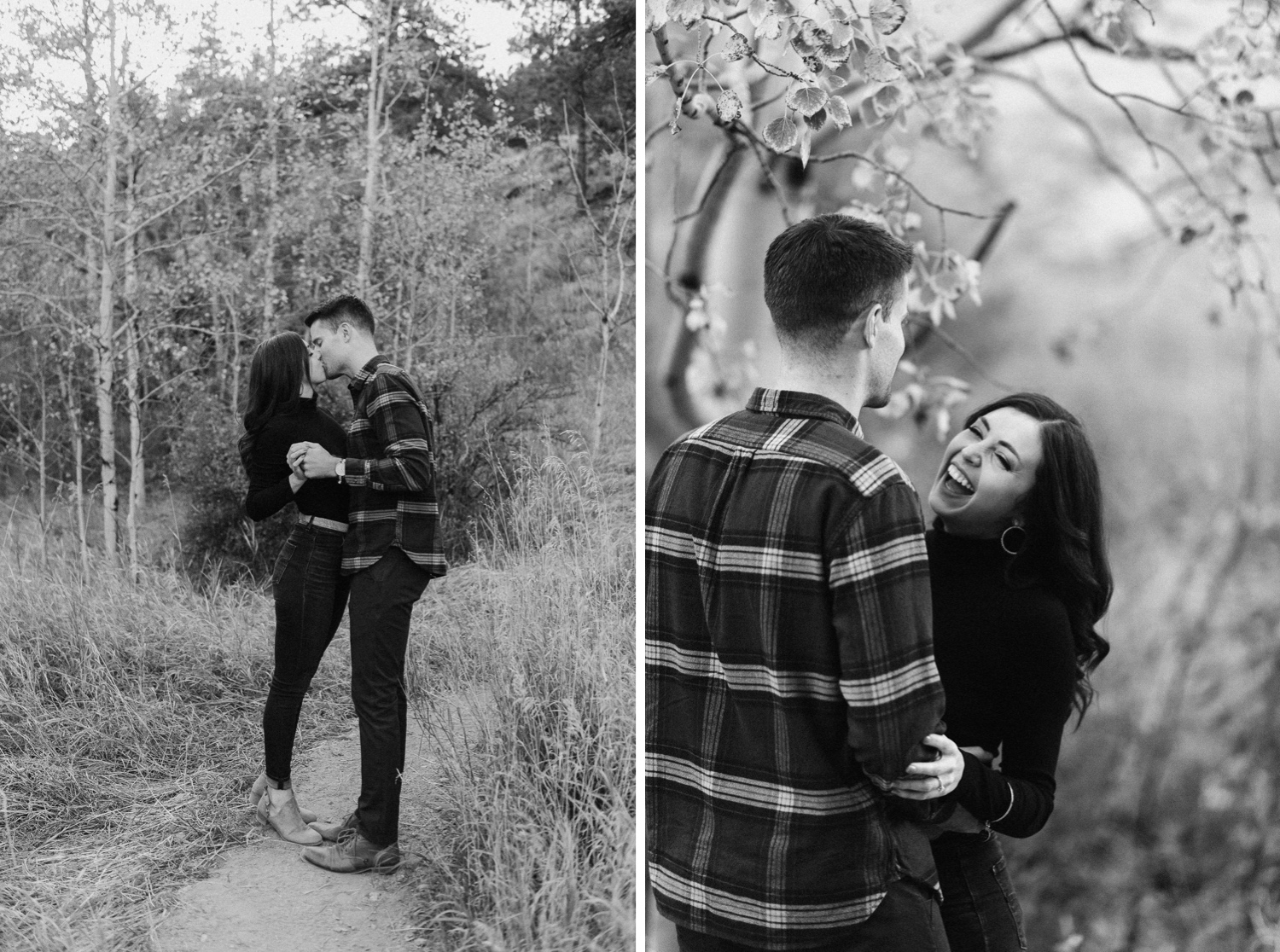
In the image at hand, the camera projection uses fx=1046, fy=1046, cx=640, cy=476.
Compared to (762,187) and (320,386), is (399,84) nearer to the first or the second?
(320,386)

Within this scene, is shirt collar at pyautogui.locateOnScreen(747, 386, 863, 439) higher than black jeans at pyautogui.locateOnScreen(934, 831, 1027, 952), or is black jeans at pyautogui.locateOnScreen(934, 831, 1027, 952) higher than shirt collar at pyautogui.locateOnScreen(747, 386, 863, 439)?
shirt collar at pyautogui.locateOnScreen(747, 386, 863, 439)

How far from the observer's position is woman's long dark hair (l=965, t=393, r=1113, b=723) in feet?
5.57

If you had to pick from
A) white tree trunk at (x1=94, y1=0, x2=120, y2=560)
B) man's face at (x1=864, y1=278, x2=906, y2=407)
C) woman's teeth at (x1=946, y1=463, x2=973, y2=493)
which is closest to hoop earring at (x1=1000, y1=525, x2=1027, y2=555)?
woman's teeth at (x1=946, y1=463, x2=973, y2=493)

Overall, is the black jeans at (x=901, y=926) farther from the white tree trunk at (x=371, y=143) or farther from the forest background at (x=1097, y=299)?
the white tree trunk at (x=371, y=143)

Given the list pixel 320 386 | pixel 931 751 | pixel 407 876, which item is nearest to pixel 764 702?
pixel 931 751

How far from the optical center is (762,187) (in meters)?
2.47

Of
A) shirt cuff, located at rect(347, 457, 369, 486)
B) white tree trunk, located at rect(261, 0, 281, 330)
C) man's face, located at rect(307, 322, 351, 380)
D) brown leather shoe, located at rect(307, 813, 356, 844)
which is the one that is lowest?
brown leather shoe, located at rect(307, 813, 356, 844)

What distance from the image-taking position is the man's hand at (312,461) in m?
2.20

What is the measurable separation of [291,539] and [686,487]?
1.07 m

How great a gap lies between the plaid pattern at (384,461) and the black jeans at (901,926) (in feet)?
3.97

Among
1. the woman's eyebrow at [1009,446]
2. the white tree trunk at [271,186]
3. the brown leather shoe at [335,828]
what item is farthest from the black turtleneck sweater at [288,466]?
the woman's eyebrow at [1009,446]

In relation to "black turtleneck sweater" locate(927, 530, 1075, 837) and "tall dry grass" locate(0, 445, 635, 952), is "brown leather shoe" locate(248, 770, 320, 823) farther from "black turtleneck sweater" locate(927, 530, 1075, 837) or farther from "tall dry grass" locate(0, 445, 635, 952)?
"black turtleneck sweater" locate(927, 530, 1075, 837)

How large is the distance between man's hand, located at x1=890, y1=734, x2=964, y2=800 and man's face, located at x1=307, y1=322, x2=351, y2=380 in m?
1.41

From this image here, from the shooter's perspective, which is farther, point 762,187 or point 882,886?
point 762,187
